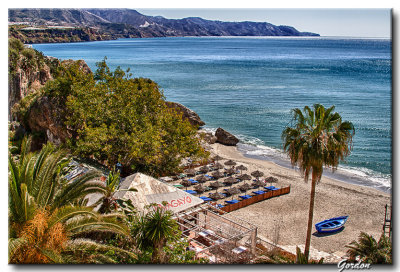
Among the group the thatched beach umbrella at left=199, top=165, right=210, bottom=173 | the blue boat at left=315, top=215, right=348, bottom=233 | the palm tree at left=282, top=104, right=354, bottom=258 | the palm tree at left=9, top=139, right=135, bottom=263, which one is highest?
the palm tree at left=282, top=104, right=354, bottom=258

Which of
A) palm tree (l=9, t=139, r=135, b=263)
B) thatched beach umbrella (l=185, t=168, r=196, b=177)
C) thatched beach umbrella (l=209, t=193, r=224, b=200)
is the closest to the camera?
palm tree (l=9, t=139, r=135, b=263)

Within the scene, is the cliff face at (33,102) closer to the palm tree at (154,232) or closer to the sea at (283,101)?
the palm tree at (154,232)

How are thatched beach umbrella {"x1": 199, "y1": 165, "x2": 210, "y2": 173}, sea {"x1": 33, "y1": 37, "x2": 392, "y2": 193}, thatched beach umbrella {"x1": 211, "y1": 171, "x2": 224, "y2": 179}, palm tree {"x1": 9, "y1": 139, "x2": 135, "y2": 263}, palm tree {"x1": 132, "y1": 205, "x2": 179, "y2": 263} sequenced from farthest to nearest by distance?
1. sea {"x1": 33, "y1": 37, "x2": 392, "y2": 193}
2. thatched beach umbrella {"x1": 199, "y1": 165, "x2": 210, "y2": 173}
3. thatched beach umbrella {"x1": 211, "y1": 171, "x2": 224, "y2": 179}
4. palm tree {"x1": 132, "y1": 205, "x2": 179, "y2": 263}
5. palm tree {"x1": 9, "y1": 139, "x2": 135, "y2": 263}

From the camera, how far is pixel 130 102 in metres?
19.8

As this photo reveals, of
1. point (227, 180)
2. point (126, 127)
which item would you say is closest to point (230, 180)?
point (227, 180)

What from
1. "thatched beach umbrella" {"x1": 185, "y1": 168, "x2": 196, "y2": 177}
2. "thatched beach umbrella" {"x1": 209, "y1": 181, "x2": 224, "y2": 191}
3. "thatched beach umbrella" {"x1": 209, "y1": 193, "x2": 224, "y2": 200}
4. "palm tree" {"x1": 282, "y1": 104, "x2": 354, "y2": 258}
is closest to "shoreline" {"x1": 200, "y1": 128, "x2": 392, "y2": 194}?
"thatched beach umbrella" {"x1": 209, "y1": 181, "x2": 224, "y2": 191}

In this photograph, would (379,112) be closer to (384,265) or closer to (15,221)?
(384,265)

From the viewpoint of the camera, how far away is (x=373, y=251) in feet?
30.2

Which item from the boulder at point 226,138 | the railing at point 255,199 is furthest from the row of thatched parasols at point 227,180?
the boulder at point 226,138

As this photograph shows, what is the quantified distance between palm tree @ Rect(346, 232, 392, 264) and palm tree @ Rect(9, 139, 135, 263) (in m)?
Answer: 6.29

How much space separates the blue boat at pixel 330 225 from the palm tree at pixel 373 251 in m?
10.3

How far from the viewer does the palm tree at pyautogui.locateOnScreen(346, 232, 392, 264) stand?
28.6 feet

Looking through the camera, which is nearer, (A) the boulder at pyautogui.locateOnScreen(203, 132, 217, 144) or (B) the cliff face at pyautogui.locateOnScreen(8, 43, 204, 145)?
(B) the cliff face at pyautogui.locateOnScreen(8, 43, 204, 145)

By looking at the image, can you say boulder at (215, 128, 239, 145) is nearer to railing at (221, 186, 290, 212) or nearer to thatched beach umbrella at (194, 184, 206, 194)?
railing at (221, 186, 290, 212)
